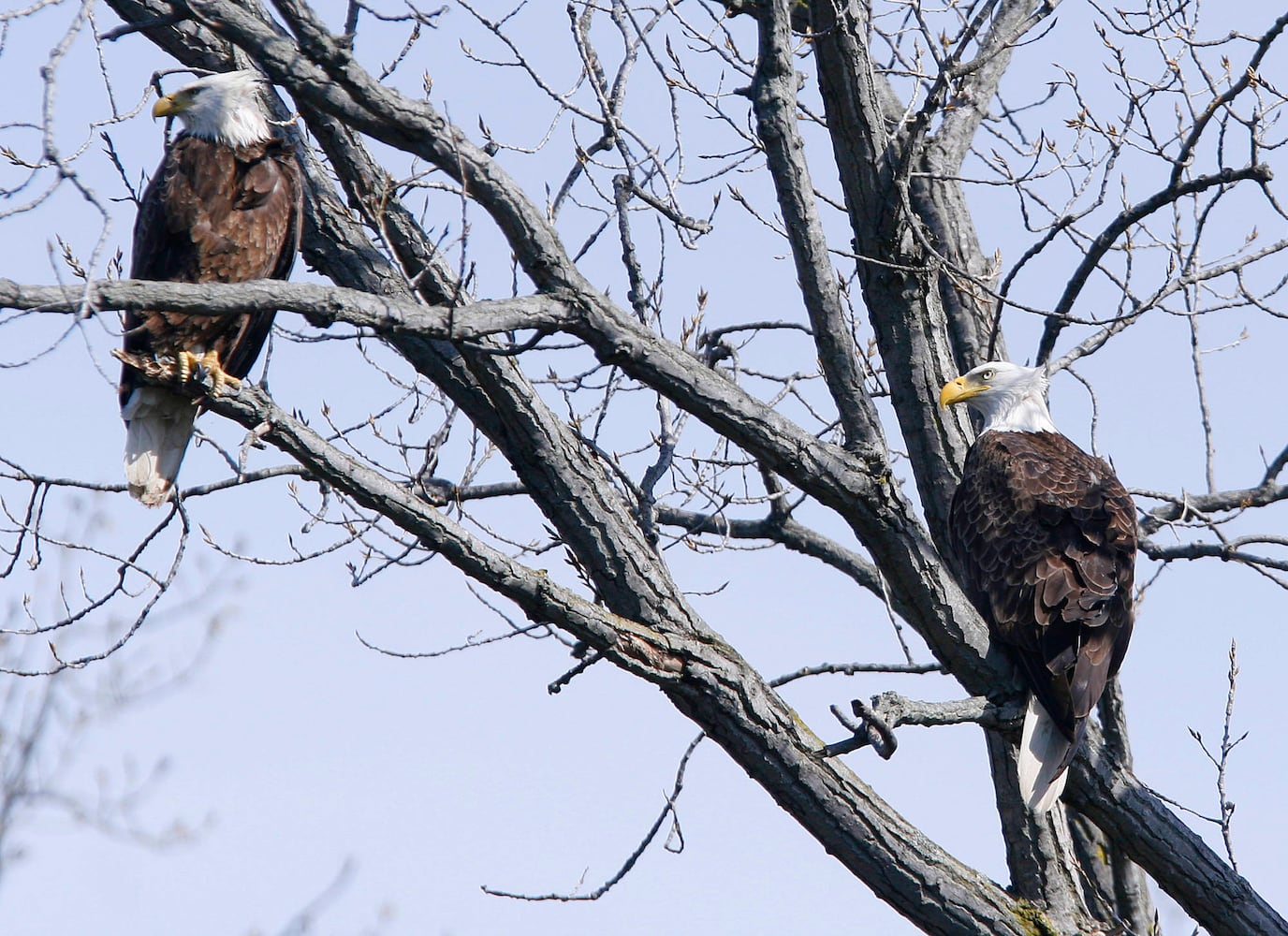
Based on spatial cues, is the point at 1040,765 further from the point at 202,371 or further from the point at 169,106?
the point at 169,106

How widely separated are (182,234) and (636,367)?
2061 mm

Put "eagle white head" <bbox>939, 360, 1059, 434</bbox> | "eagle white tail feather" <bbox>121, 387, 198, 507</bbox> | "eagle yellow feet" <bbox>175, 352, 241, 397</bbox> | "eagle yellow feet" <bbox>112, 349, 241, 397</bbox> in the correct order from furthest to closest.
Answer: "eagle white head" <bbox>939, 360, 1059, 434</bbox> < "eagle white tail feather" <bbox>121, 387, 198, 507</bbox> < "eagle yellow feet" <bbox>112, 349, 241, 397</bbox> < "eagle yellow feet" <bbox>175, 352, 241, 397</bbox>

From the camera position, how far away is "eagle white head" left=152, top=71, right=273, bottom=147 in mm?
4801

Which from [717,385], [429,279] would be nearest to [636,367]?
[717,385]

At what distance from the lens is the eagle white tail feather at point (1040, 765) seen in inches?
149

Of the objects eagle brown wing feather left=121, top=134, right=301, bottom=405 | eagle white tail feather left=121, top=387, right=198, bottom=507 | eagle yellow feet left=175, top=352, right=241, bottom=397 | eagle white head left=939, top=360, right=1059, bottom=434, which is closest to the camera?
eagle yellow feet left=175, top=352, right=241, bottom=397

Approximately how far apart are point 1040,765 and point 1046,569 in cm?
75

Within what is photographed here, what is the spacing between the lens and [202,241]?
15.3ft

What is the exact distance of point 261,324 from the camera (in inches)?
196

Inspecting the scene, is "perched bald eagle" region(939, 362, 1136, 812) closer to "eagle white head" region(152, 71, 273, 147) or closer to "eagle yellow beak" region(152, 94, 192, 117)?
"eagle white head" region(152, 71, 273, 147)

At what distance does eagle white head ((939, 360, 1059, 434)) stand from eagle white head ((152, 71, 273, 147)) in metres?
2.62

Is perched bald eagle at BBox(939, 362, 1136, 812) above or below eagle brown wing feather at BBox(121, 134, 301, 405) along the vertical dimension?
below

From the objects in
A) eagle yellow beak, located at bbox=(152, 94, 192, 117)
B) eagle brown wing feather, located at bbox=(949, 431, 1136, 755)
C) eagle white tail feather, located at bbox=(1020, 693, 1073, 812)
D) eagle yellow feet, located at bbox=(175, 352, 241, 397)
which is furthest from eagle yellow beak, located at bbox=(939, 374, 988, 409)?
eagle yellow beak, located at bbox=(152, 94, 192, 117)

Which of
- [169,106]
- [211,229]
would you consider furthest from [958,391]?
[169,106]
